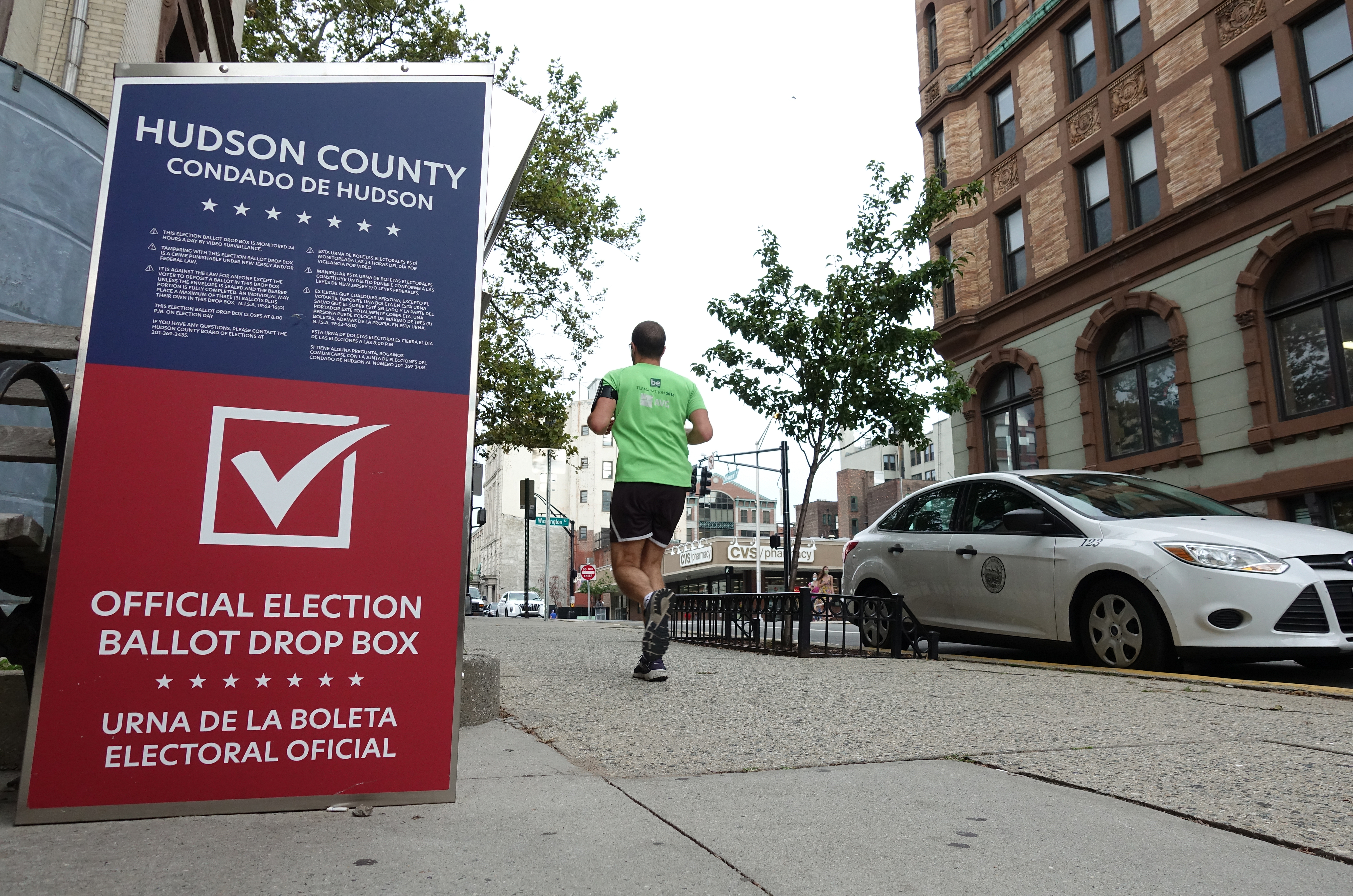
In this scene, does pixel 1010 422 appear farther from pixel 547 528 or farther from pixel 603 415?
pixel 547 528

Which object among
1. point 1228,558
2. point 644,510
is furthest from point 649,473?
point 1228,558

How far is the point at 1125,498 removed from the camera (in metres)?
6.83

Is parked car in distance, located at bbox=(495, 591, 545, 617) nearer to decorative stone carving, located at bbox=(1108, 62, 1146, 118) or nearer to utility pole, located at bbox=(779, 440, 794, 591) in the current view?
utility pole, located at bbox=(779, 440, 794, 591)

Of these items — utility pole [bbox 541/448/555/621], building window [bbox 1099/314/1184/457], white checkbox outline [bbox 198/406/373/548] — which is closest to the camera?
white checkbox outline [bbox 198/406/373/548]

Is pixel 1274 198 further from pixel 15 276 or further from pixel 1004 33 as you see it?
pixel 15 276

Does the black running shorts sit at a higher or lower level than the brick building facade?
lower

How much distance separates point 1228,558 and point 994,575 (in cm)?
177

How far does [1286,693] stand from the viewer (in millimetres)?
4961

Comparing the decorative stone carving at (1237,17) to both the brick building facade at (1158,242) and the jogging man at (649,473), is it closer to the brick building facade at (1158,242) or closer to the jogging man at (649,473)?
the brick building facade at (1158,242)

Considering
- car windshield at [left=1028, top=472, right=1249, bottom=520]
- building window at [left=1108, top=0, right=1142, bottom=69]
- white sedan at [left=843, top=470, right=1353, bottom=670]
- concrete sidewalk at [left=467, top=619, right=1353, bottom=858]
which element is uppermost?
building window at [left=1108, top=0, right=1142, bottom=69]

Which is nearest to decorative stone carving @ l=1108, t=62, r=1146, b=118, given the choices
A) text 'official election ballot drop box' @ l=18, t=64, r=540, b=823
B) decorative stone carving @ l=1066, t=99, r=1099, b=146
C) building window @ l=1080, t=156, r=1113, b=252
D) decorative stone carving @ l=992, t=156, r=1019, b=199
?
decorative stone carving @ l=1066, t=99, r=1099, b=146

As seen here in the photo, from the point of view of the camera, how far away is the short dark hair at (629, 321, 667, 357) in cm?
538

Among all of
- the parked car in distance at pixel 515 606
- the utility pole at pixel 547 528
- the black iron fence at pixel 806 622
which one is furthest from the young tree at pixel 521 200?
the parked car in distance at pixel 515 606

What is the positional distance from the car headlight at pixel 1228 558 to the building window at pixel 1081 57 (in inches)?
692
